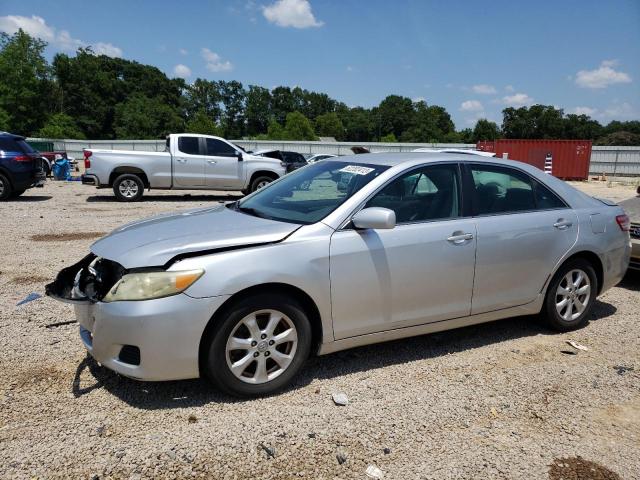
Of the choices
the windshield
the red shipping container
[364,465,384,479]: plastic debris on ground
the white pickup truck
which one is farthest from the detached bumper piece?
the red shipping container

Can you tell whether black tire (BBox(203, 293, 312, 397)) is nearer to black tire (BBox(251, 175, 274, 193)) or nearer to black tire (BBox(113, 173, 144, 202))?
black tire (BBox(113, 173, 144, 202))

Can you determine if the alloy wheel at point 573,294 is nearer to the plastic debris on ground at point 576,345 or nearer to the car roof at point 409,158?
the plastic debris on ground at point 576,345

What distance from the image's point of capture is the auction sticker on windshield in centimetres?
392

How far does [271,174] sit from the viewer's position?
15.4m

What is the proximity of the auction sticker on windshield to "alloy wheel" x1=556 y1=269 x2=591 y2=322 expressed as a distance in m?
2.05

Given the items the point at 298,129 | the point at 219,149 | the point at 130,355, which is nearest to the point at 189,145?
the point at 219,149

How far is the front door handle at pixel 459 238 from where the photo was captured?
3818 mm

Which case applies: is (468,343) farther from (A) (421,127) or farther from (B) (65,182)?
(A) (421,127)

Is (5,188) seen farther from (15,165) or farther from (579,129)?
(579,129)

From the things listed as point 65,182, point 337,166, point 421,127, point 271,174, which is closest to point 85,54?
point 421,127

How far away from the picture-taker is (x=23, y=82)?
5928cm

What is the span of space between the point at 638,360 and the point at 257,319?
3145mm

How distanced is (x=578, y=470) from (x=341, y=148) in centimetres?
4283

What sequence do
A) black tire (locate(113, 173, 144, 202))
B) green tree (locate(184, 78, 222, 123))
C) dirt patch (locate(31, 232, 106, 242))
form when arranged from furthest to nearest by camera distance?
green tree (locate(184, 78, 222, 123))
black tire (locate(113, 173, 144, 202))
dirt patch (locate(31, 232, 106, 242))
